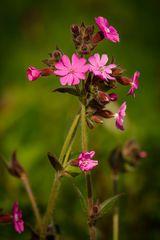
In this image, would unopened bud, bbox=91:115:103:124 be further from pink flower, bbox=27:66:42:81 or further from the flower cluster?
pink flower, bbox=27:66:42:81

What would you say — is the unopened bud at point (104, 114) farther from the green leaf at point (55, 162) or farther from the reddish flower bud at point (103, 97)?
the green leaf at point (55, 162)

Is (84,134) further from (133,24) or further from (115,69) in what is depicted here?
(133,24)

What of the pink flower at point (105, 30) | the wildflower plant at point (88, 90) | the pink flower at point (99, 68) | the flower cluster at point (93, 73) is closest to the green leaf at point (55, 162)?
the wildflower plant at point (88, 90)

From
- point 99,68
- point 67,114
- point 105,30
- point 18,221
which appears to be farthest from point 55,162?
point 67,114

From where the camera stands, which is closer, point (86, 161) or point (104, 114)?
point (86, 161)

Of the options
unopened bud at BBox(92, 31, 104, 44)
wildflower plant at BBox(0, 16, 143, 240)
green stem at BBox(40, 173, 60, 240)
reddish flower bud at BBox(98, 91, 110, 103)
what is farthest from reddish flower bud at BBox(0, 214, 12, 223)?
unopened bud at BBox(92, 31, 104, 44)

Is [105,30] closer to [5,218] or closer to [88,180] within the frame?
[88,180]
